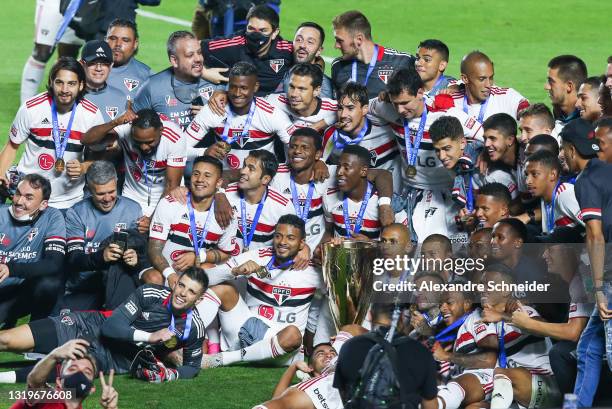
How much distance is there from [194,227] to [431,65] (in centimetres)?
238

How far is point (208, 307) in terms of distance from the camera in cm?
905

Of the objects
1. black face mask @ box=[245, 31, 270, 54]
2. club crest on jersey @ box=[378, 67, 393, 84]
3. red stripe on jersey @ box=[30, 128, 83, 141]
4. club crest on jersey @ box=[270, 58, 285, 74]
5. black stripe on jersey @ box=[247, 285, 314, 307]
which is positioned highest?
black face mask @ box=[245, 31, 270, 54]

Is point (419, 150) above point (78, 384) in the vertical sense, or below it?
above

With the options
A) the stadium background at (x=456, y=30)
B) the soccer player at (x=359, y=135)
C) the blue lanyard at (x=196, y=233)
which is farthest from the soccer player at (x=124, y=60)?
the stadium background at (x=456, y=30)

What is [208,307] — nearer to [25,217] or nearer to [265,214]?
[265,214]

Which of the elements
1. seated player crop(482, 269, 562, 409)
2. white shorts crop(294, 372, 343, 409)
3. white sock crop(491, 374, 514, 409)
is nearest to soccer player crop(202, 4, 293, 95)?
seated player crop(482, 269, 562, 409)

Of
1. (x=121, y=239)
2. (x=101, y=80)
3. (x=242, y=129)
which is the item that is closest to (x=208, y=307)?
(x=121, y=239)

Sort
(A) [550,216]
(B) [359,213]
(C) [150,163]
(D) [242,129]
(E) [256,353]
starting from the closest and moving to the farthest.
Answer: (A) [550,216] < (E) [256,353] < (B) [359,213] < (C) [150,163] < (D) [242,129]

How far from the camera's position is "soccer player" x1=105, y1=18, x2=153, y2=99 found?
35.7 ft

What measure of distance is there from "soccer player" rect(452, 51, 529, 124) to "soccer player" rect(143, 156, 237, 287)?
1930 mm

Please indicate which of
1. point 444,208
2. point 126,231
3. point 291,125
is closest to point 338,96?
point 291,125

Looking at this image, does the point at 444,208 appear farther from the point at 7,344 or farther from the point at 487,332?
the point at 7,344

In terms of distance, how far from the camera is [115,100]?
34.1 feet

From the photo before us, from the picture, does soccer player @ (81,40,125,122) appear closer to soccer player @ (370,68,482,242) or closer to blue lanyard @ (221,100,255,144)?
blue lanyard @ (221,100,255,144)
